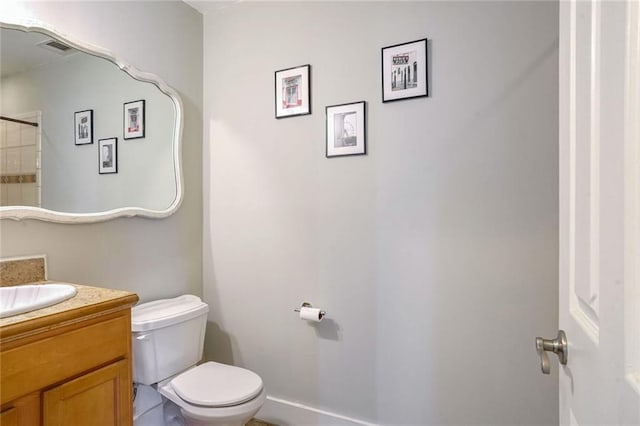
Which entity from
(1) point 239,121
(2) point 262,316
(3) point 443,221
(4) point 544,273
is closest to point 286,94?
(1) point 239,121

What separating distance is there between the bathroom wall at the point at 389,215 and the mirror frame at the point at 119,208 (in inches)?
8.8

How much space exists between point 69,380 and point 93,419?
0.18 meters

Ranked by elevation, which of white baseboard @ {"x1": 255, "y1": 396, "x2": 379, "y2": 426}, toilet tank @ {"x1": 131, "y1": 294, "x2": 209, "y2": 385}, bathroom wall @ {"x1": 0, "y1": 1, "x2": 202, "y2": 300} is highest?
bathroom wall @ {"x1": 0, "y1": 1, "x2": 202, "y2": 300}

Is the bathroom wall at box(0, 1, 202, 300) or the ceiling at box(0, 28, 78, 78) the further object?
the bathroom wall at box(0, 1, 202, 300)

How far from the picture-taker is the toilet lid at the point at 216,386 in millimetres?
1455

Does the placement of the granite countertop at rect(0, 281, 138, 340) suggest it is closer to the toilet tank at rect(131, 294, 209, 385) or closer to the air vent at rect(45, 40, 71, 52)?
the toilet tank at rect(131, 294, 209, 385)

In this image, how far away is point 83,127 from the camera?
1578mm

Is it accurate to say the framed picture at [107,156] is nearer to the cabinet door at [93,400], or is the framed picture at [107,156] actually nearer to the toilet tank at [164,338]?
the toilet tank at [164,338]

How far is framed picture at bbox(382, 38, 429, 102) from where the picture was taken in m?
1.59

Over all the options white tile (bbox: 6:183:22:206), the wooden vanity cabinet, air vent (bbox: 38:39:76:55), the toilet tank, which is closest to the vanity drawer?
the wooden vanity cabinet

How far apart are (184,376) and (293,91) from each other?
5.38ft

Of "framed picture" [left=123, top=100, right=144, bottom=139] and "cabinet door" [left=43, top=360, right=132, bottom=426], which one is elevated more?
"framed picture" [left=123, top=100, right=144, bottom=139]

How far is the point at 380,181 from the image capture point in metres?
1.70

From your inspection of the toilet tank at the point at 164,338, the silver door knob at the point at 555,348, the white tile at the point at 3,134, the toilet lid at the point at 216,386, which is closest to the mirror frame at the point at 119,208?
the white tile at the point at 3,134
